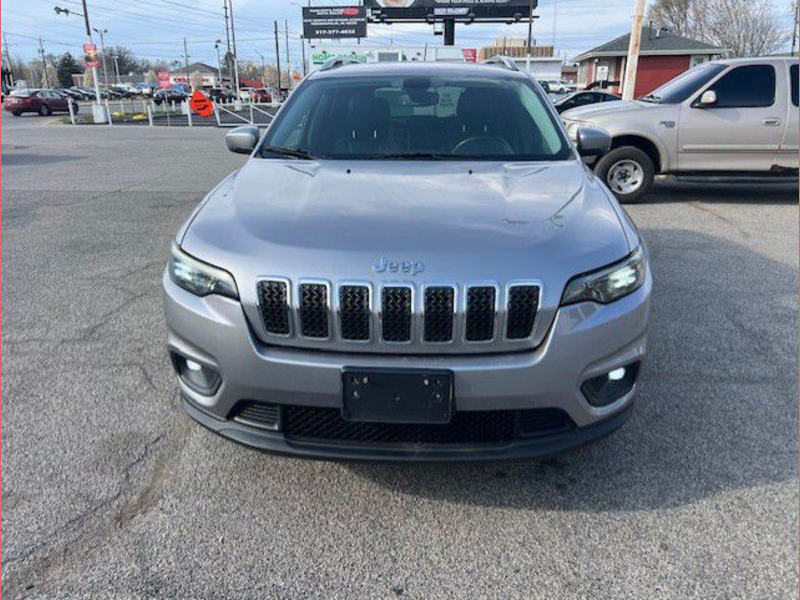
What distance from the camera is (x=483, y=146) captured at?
3.51 metres

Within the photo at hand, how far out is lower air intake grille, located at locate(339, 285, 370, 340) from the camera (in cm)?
217

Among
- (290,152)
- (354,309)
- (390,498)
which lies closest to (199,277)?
(354,309)

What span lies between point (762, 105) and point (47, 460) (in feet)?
29.1

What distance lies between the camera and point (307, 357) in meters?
2.21

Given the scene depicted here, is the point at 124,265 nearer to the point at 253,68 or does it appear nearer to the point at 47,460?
the point at 47,460

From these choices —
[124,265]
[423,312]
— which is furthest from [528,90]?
[124,265]

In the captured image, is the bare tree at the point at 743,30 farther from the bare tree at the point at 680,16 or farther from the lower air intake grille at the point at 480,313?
the lower air intake grille at the point at 480,313

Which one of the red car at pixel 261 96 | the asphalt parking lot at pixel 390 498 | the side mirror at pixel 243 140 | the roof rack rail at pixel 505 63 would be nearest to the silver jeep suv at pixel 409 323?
the asphalt parking lot at pixel 390 498

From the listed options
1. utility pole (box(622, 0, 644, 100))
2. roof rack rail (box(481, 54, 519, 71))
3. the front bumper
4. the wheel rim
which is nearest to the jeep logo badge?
the front bumper

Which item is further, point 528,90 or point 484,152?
point 528,90

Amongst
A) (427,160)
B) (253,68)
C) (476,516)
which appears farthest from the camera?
(253,68)

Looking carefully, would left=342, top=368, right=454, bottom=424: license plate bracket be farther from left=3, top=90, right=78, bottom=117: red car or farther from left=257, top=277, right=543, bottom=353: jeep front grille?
left=3, top=90, right=78, bottom=117: red car

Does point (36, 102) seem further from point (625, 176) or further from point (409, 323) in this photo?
point (409, 323)

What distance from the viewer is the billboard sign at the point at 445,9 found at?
39125mm
